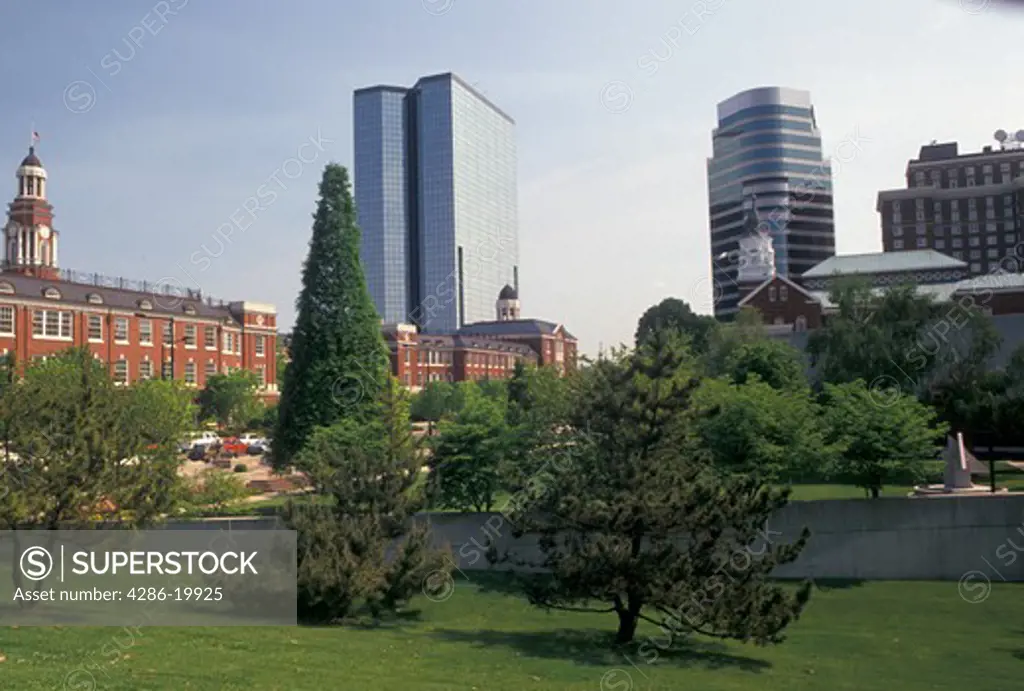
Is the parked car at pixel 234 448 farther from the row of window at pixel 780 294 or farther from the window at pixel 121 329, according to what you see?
the row of window at pixel 780 294

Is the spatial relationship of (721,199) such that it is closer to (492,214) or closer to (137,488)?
(492,214)

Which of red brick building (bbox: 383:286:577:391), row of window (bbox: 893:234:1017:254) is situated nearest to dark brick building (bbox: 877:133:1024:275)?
row of window (bbox: 893:234:1017:254)

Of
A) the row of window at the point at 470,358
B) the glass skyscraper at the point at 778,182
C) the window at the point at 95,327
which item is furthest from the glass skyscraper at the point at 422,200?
the window at the point at 95,327

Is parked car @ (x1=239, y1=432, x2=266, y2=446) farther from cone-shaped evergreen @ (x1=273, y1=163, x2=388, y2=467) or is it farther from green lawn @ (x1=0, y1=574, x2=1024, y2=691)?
green lawn @ (x1=0, y1=574, x2=1024, y2=691)

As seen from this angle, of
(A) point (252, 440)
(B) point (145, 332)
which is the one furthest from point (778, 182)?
(B) point (145, 332)

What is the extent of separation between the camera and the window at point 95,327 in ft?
184

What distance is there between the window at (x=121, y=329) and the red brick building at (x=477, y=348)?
27.6 m

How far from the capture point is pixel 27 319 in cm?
5181

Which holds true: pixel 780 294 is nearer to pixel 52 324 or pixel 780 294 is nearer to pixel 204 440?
pixel 204 440

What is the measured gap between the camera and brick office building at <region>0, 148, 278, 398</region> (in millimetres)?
52281

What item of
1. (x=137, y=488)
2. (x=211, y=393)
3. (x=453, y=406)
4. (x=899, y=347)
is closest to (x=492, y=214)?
(x=453, y=406)

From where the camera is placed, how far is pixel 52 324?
5353 centimetres

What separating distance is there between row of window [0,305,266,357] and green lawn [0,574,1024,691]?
42.5 m

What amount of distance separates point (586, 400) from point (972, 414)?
23.2 metres
